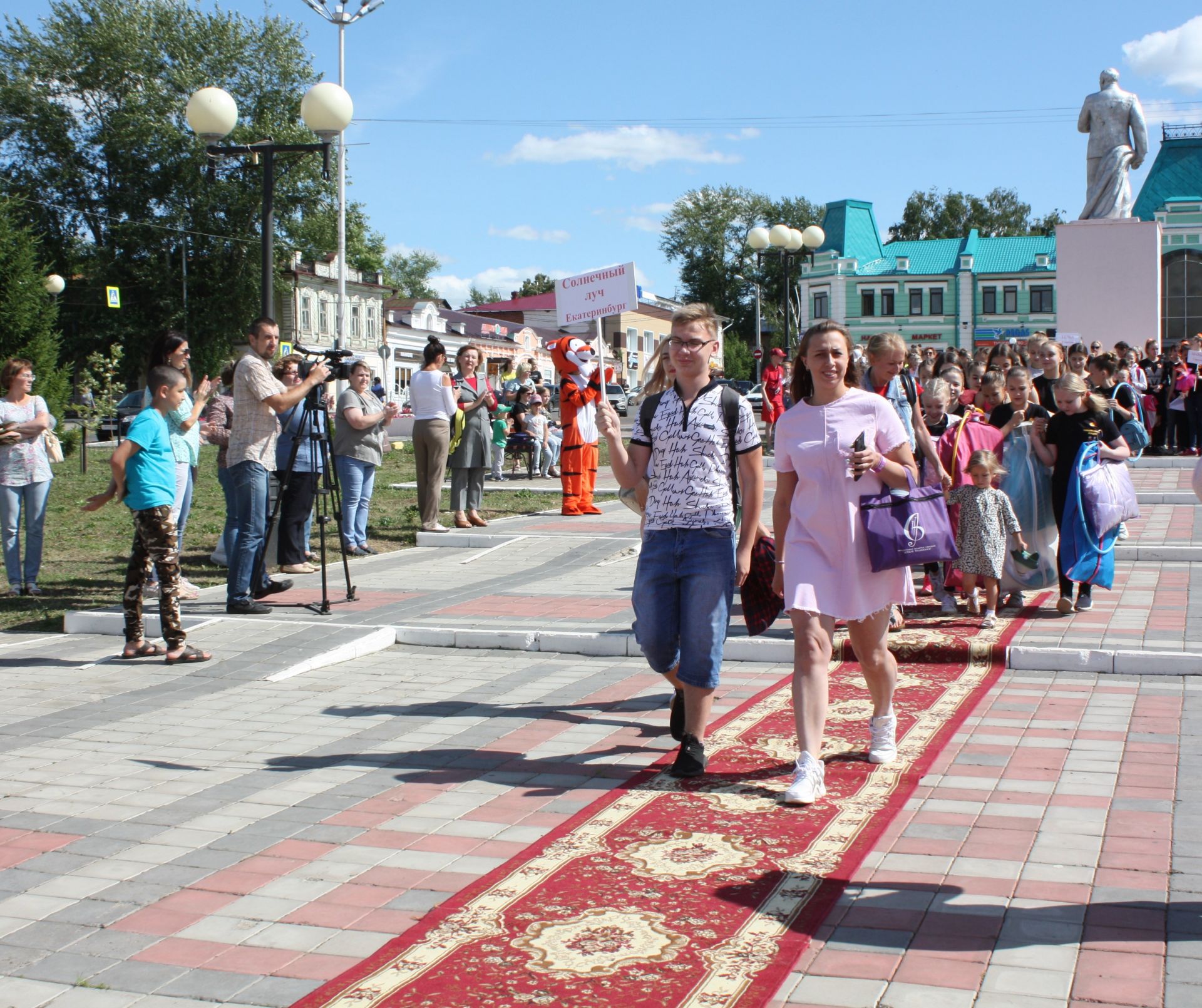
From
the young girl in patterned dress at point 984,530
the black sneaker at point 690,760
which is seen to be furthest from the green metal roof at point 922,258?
the black sneaker at point 690,760

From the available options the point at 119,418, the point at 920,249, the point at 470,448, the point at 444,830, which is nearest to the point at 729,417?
the point at 444,830

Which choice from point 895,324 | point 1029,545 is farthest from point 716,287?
point 1029,545

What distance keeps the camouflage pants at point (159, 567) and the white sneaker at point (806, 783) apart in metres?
4.51

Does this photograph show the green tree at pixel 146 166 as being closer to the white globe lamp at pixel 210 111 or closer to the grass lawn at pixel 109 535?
the grass lawn at pixel 109 535

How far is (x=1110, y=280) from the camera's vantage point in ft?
78.9

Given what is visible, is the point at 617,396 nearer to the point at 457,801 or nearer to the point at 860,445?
the point at 860,445

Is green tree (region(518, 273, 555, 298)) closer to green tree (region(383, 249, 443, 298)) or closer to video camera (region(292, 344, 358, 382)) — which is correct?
green tree (region(383, 249, 443, 298))

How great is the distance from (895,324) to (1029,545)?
7455 cm

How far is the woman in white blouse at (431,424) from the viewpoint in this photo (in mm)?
13797

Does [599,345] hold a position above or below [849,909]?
above

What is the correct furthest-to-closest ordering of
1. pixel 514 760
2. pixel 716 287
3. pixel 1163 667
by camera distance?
pixel 716 287 < pixel 1163 667 < pixel 514 760

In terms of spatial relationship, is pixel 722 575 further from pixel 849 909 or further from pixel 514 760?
pixel 849 909

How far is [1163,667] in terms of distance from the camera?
717 centimetres

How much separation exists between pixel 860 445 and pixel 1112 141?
21.3 m
